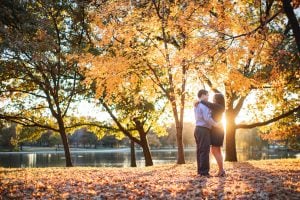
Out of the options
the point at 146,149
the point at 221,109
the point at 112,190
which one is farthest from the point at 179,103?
the point at 146,149

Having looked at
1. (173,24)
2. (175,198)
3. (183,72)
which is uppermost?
(173,24)

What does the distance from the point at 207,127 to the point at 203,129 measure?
107 mm

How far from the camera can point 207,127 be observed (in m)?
8.91

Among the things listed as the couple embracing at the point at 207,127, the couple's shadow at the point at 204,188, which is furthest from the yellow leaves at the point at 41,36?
the couple's shadow at the point at 204,188

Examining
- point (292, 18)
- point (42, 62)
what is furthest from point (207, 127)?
point (42, 62)

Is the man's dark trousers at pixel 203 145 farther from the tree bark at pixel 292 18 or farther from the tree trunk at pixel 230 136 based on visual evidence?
the tree trunk at pixel 230 136

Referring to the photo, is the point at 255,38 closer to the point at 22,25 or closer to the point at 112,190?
the point at 112,190

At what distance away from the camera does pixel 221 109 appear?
8844 mm

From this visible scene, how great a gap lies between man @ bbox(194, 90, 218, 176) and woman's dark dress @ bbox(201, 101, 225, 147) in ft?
0.34

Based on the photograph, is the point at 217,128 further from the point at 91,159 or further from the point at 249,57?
the point at 91,159

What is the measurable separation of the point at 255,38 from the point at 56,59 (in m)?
14.4

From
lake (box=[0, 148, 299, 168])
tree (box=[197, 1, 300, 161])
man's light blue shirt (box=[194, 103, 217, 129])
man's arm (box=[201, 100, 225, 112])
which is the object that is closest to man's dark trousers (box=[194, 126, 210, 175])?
man's light blue shirt (box=[194, 103, 217, 129])

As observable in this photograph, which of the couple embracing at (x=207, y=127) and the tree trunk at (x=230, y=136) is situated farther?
the tree trunk at (x=230, y=136)

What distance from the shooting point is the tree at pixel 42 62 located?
1154 centimetres
